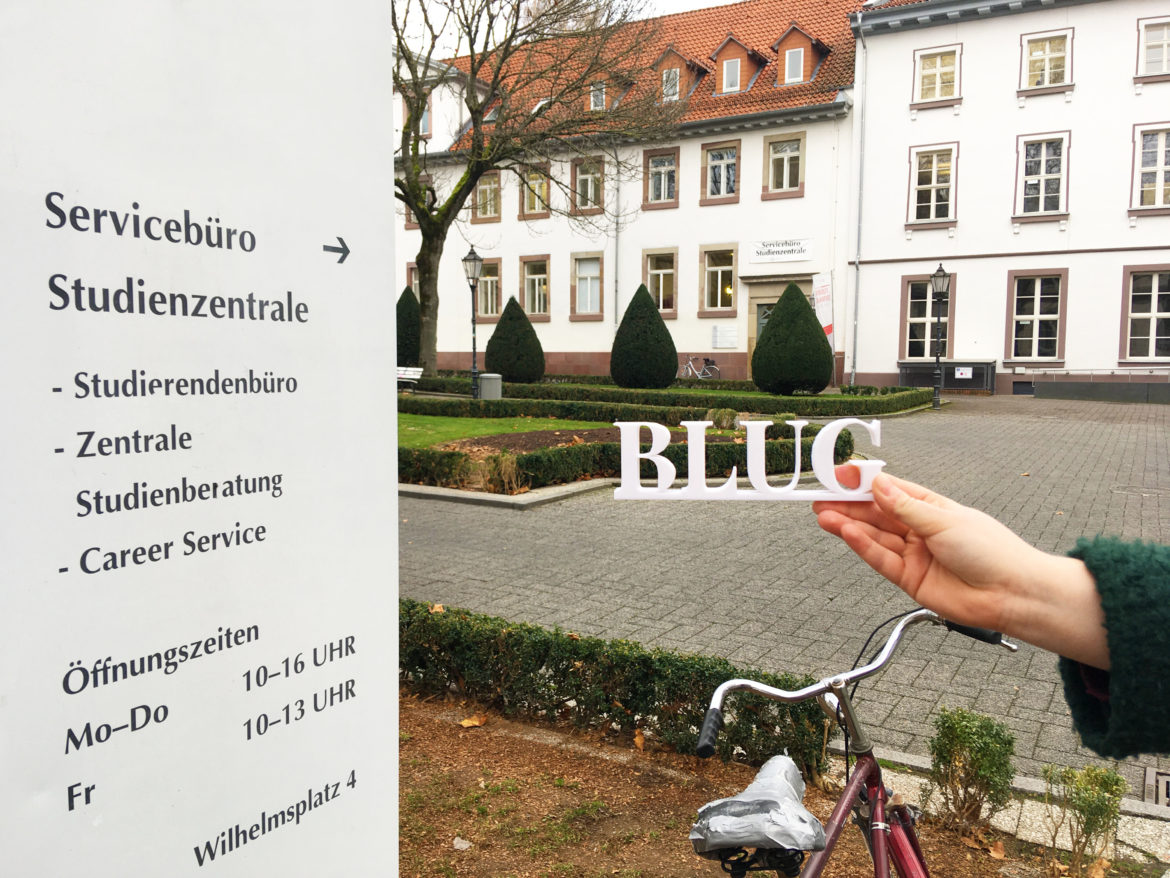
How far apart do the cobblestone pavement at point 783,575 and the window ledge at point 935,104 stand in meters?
16.8

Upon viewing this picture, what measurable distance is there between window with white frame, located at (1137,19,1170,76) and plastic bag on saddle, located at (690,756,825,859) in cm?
2999

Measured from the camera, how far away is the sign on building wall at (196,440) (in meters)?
1.16

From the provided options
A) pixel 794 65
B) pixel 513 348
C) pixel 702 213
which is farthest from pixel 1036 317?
pixel 513 348

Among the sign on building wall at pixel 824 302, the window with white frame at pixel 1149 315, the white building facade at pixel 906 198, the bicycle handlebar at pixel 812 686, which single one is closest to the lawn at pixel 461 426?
the white building facade at pixel 906 198

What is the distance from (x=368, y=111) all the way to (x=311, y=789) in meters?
1.23

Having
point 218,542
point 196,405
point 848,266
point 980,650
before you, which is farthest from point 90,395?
point 848,266

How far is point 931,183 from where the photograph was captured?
27.7 meters

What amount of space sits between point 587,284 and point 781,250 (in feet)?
24.4

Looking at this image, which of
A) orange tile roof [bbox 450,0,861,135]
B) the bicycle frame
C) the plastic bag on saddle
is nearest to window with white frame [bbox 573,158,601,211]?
orange tile roof [bbox 450,0,861,135]

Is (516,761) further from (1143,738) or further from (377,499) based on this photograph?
(1143,738)

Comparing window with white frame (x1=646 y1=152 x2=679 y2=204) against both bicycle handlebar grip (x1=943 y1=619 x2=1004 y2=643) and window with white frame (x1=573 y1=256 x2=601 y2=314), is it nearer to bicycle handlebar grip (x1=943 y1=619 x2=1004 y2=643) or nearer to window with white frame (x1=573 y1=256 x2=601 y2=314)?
window with white frame (x1=573 y1=256 x2=601 y2=314)

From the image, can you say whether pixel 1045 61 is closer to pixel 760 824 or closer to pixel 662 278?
pixel 662 278

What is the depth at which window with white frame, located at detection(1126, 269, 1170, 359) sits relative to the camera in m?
25.4

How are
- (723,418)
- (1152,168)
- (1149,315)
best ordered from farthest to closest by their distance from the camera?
(1149,315) < (1152,168) < (723,418)
